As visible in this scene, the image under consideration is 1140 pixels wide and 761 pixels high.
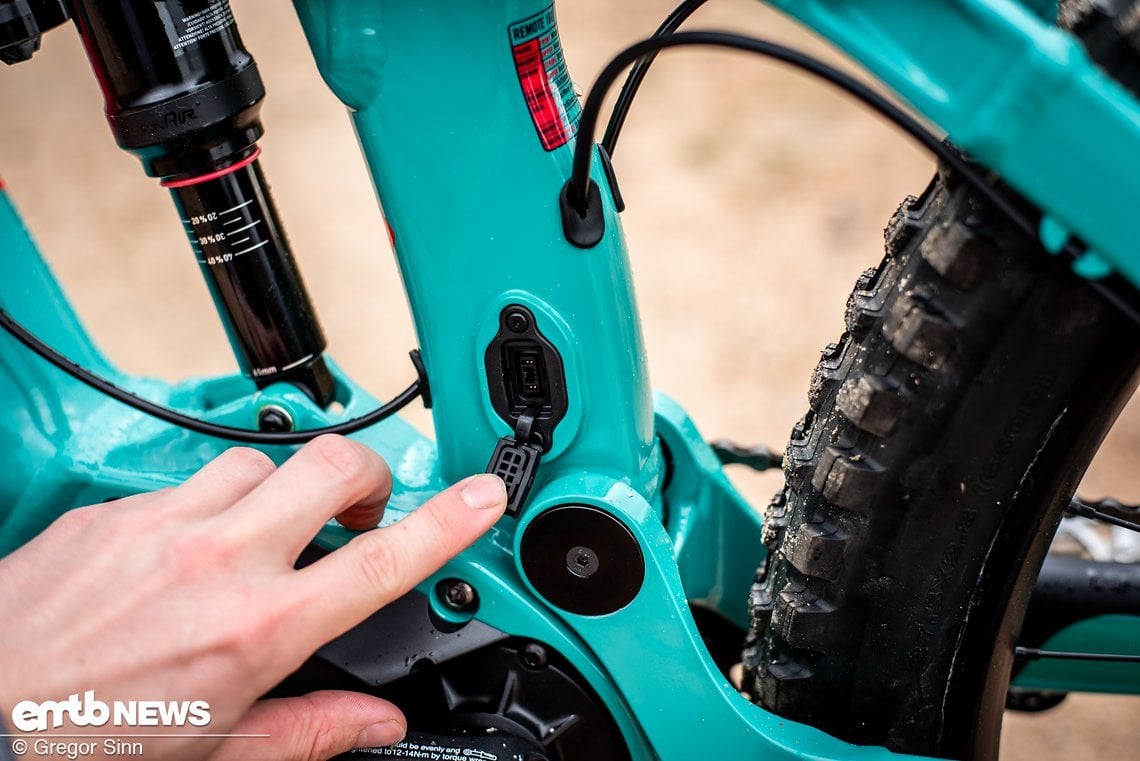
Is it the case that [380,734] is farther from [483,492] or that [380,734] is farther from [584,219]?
[584,219]

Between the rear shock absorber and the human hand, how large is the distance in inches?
7.1

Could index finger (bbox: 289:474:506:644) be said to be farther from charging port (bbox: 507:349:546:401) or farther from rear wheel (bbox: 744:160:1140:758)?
rear wheel (bbox: 744:160:1140:758)

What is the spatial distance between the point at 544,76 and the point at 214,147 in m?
Answer: 0.29

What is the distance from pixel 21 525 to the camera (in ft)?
3.09

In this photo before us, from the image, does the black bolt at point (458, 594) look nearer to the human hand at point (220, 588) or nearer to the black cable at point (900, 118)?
the human hand at point (220, 588)

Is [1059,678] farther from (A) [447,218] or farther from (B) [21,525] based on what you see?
(B) [21,525]

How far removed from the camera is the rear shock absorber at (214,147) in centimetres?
75

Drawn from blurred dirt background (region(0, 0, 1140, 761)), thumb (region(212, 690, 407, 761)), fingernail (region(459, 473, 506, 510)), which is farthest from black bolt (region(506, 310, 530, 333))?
blurred dirt background (region(0, 0, 1140, 761))

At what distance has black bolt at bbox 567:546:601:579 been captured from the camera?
2.65 feet

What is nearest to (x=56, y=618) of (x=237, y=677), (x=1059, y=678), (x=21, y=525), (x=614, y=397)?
(x=237, y=677)

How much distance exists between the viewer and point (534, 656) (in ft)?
2.81

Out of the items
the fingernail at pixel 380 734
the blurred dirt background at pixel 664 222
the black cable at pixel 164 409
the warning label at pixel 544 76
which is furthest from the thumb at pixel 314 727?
the blurred dirt background at pixel 664 222

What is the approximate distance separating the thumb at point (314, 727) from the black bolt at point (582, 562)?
186mm

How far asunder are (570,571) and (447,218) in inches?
11.9
